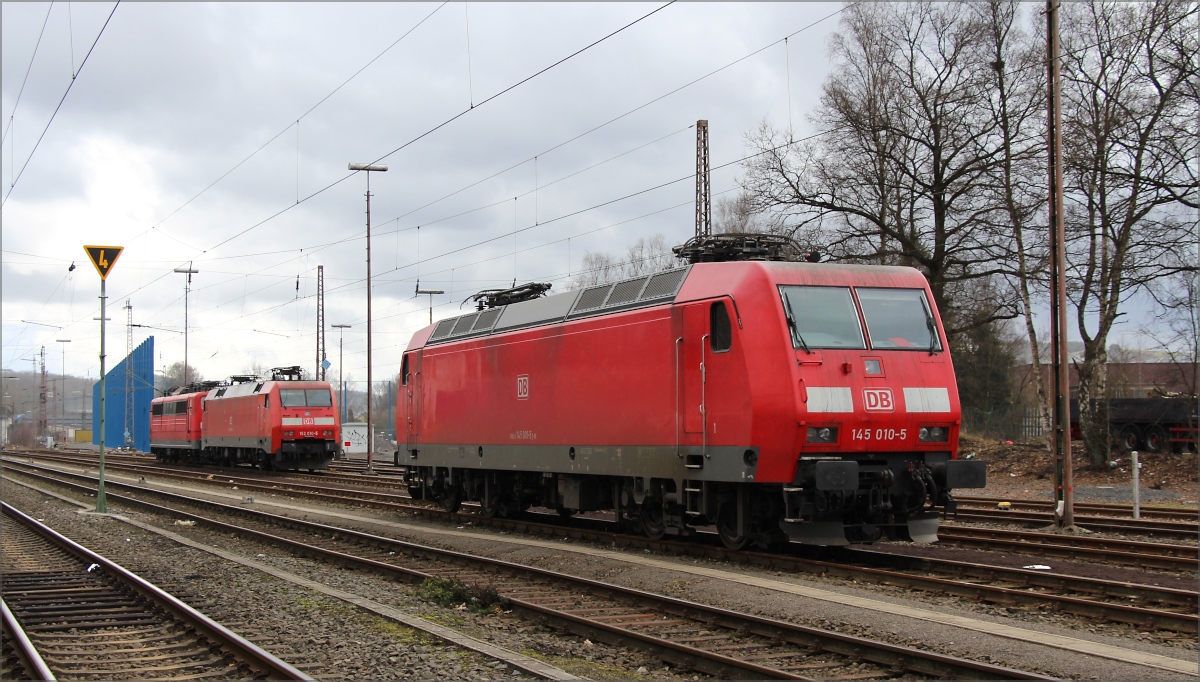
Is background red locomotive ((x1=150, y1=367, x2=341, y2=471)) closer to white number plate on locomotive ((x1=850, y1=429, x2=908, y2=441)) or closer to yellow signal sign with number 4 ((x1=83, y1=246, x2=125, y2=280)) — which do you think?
yellow signal sign with number 4 ((x1=83, y1=246, x2=125, y2=280))

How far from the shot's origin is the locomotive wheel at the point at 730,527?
12375mm

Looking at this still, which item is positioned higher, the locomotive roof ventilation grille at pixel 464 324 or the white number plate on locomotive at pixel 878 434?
the locomotive roof ventilation grille at pixel 464 324

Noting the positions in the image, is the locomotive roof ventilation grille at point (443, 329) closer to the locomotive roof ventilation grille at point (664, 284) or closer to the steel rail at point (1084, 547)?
the locomotive roof ventilation grille at point (664, 284)

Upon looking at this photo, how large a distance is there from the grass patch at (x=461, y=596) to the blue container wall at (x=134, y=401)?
69939 mm

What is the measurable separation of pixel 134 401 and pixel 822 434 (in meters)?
73.0

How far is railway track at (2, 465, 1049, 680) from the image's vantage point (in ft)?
23.0

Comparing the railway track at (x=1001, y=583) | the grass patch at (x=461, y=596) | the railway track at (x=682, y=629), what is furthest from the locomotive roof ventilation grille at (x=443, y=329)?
the grass patch at (x=461, y=596)

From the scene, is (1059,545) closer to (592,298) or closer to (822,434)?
(822,434)

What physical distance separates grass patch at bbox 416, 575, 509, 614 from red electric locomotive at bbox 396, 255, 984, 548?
318cm

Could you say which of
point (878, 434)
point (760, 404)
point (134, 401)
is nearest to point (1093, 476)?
point (878, 434)

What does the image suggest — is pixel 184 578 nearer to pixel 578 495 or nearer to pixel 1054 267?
pixel 578 495

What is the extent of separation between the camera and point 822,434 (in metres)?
11.0

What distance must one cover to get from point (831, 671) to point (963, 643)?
4.32 ft

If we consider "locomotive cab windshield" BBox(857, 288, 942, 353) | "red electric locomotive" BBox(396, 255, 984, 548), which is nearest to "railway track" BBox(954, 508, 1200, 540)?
"red electric locomotive" BBox(396, 255, 984, 548)
